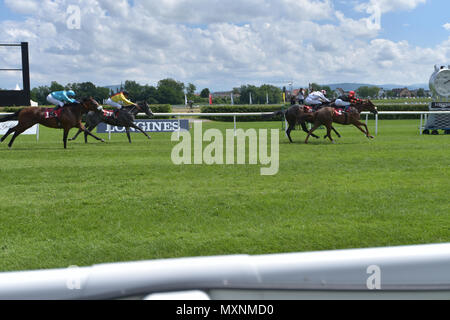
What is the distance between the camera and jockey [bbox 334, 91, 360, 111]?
14.1 meters

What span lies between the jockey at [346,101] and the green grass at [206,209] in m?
6.11

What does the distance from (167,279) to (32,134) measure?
18581 mm

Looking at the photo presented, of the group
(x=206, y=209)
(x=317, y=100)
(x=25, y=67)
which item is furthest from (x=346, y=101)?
(x=25, y=67)

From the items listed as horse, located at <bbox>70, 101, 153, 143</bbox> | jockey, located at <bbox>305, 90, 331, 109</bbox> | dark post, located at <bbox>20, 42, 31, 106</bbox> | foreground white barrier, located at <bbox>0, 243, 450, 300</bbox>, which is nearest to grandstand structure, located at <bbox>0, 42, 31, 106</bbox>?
dark post, located at <bbox>20, 42, 31, 106</bbox>

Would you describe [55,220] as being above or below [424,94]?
below

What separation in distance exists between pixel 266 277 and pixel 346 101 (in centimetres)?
1385

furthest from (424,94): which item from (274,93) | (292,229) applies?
(292,229)

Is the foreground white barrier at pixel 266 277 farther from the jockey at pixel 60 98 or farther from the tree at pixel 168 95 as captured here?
the tree at pixel 168 95

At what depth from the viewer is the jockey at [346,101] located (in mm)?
14094

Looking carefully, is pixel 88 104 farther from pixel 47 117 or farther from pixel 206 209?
pixel 206 209

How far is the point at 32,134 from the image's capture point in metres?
17.8

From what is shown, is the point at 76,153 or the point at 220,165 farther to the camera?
the point at 76,153

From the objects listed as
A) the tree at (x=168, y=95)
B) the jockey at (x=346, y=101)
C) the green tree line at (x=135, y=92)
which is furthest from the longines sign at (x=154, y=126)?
the tree at (x=168, y=95)
